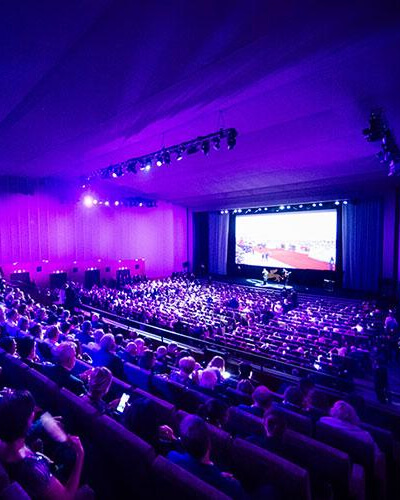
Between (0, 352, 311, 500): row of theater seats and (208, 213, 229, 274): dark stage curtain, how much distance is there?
24316mm

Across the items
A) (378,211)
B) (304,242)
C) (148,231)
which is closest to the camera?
(378,211)

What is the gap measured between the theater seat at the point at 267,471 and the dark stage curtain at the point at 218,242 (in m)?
24.5

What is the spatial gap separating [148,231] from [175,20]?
880 inches

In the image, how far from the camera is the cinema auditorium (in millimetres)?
2564

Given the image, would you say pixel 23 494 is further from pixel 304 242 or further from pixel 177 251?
pixel 177 251

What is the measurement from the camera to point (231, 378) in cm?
600

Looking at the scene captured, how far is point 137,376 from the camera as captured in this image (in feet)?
16.0

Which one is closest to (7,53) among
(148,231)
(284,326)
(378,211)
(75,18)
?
(75,18)

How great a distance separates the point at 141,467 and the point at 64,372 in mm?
1986

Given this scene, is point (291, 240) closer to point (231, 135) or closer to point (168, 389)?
point (231, 135)

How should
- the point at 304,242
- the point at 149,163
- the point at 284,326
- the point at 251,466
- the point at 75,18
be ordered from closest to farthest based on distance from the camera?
the point at 251,466 < the point at 75,18 < the point at 284,326 < the point at 149,163 < the point at 304,242

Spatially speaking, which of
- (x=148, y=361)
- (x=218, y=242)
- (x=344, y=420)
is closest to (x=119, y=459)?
(x=344, y=420)

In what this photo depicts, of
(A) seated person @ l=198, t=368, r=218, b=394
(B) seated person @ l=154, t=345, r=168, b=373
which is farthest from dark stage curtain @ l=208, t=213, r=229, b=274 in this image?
(A) seated person @ l=198, t=368, r=218, b=394

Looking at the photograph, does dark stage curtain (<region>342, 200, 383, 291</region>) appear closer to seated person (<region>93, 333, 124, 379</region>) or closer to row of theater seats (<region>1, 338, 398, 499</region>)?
row of theater seats (<region>1, 338, 398, 499</region>)
